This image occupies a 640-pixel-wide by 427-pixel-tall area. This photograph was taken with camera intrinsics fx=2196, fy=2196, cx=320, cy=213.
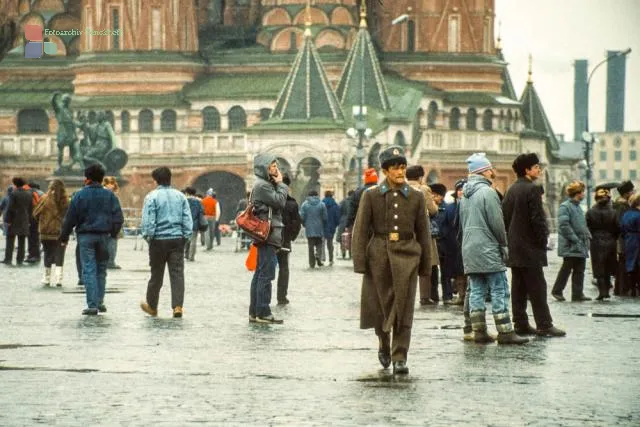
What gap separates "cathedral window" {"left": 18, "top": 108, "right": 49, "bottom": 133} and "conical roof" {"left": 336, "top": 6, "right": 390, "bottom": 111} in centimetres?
1511

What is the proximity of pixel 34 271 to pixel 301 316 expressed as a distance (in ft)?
39.6

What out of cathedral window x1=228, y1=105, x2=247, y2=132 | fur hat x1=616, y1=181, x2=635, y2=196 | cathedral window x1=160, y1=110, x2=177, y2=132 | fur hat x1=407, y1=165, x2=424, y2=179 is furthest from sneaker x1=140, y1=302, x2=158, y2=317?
cathedral window x1=160, y1=110, x2=177, y2=132

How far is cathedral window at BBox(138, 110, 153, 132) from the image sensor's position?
96.8 metres

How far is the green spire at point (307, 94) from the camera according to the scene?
87812mm

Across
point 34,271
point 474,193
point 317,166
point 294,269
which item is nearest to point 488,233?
point 474,193

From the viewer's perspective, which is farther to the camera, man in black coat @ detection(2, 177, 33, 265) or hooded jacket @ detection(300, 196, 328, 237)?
hooded jacket @ detection(300, 196, 328, 237)

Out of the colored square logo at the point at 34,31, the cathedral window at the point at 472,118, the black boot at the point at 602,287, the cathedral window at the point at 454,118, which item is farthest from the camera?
the cathedral window at the point at 472,118

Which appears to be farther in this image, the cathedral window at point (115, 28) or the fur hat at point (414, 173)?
the cathedral window at point (115, 28)

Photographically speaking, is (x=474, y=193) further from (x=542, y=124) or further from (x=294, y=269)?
(x=542, y=124)

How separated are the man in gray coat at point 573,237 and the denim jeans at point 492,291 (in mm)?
6606

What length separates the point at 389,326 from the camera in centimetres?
1647

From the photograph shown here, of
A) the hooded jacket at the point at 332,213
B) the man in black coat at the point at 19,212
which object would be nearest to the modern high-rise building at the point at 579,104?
the hooded jacket at the point at 332,213

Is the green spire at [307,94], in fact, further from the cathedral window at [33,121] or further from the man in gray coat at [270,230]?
the man in gray coat at [270,230]

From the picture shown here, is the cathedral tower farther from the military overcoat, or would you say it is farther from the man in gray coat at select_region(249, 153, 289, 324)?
the military overcoat
